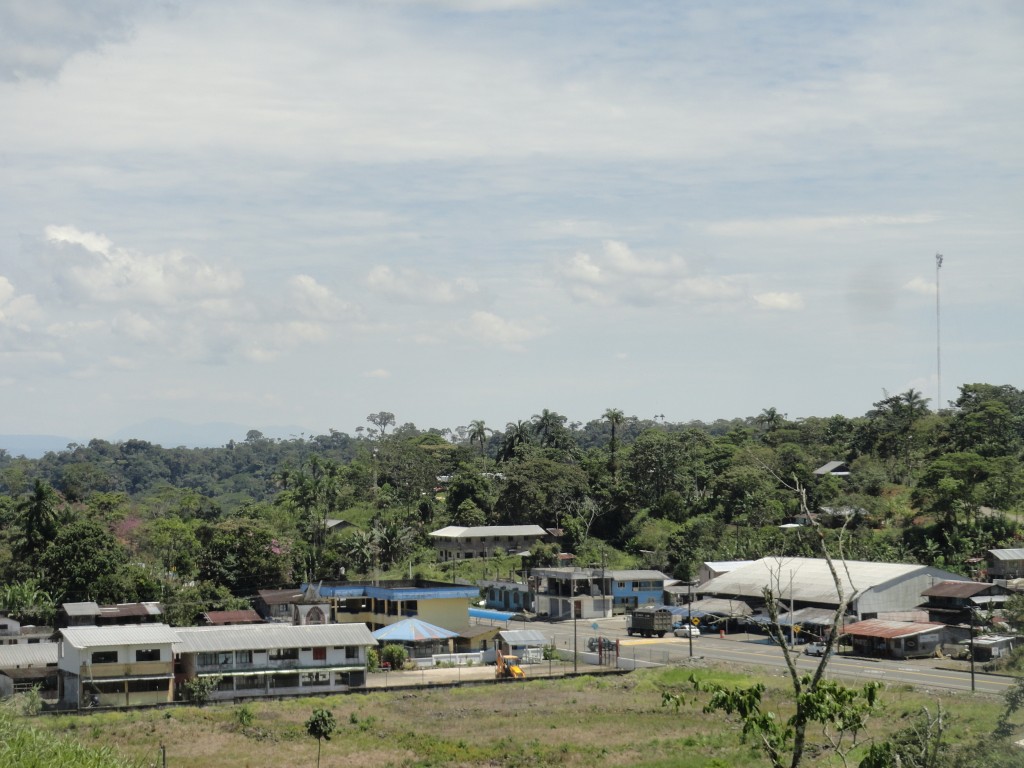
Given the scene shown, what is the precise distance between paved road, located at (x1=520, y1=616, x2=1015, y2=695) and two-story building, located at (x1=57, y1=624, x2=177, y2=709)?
27778 millimetres

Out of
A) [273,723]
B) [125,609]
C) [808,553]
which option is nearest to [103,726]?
[273,723]

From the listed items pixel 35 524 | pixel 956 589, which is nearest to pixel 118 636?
pixel 35 524

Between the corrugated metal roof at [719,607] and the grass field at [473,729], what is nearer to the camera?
the grass field at [473,729]

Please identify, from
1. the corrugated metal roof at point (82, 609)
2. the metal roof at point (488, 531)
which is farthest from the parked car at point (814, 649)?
the corrugated metal roof at point (82, 609)

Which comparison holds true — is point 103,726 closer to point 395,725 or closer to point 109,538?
point 395,725

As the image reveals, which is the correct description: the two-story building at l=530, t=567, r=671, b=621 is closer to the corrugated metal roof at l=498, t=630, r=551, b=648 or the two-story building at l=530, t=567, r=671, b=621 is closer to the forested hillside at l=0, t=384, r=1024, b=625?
the forested hillside at l=0, t=384, r=1024, b=625

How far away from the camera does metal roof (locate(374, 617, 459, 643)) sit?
70.4 metres

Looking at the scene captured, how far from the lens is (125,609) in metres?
72.7

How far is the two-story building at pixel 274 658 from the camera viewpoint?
193 ft

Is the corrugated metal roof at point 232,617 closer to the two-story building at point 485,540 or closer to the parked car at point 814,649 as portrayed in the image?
the two-story building at point 485,540

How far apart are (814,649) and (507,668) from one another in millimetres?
18636

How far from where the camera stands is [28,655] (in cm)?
6147

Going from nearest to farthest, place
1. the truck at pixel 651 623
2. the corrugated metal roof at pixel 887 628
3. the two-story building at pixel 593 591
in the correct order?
1. the corrugated metal roof at pixel 887 628
2. the truck at pixel 651 623
3. the two-story building at pixel 593 591

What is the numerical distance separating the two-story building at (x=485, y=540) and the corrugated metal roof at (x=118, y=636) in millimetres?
50618
